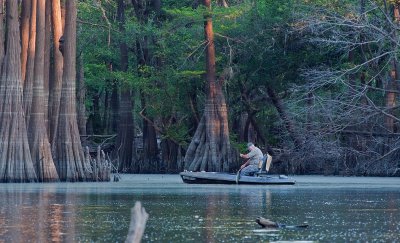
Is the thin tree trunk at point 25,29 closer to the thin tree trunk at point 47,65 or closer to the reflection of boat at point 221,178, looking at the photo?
the thin tree trunk at point 47,65

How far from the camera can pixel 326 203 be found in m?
23.6

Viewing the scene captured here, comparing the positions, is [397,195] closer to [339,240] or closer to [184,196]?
[184,196]

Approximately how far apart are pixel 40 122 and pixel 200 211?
42.9ft

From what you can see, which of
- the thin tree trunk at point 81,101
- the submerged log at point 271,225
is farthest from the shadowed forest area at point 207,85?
the submerged log at point 271,225

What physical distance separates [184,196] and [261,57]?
1519 centimetres

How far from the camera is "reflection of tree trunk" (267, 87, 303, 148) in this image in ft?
128

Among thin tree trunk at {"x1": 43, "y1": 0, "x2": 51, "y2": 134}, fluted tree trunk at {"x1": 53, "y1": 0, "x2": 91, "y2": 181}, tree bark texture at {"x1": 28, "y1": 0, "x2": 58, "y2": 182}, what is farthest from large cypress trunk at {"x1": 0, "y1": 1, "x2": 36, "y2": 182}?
thin tree trunk at {"x1": 43, "y1": 0, "x2": 51, "y2": 134}

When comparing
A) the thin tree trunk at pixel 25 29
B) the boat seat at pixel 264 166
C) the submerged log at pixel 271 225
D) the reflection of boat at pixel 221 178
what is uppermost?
the thin tree trunk at pixel 25 29

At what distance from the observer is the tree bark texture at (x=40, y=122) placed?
32312 mm

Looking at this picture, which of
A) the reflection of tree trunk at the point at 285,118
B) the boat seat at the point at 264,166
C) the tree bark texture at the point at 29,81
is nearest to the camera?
the tree bark texture at the point at 29,81

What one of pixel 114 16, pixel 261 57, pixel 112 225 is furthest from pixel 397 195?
pixel 114 16

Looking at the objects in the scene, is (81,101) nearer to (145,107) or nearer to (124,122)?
(124,122)

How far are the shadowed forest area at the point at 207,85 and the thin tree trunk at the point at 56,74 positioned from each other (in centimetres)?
5

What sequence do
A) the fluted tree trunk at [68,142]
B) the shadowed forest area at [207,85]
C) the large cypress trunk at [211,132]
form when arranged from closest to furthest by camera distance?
the fluted tree trunk at [68,142], the shadowed forest area at [207,85], the large cypress trunk at [211,132]
